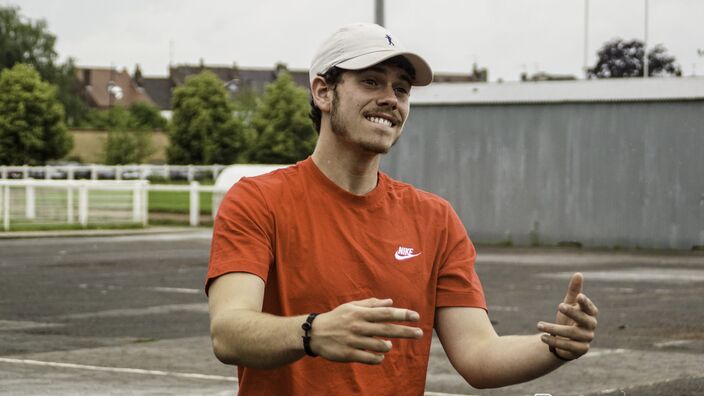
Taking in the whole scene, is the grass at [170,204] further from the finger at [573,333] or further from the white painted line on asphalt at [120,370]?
the finger at [573,333]

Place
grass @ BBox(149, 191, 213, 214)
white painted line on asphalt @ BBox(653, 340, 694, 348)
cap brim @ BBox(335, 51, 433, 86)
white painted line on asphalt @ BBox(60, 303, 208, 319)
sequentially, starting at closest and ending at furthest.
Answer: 1. cap brim @ BBox(335, 51, 433, 86)
2. white painted line on asphalt @ BBox(653, 340, 694, 348)
3. white painted line on asphalt @ BBox(60, 303, 208, 319)
4. grass @ BBox(149, 191, 213, 214)

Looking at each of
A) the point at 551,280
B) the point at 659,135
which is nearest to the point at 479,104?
the point at 659,135

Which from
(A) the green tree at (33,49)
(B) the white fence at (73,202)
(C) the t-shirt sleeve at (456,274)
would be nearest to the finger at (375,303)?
(C) the t-shirt sleeve at (456,274)

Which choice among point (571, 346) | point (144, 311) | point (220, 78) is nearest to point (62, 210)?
point (144, 311)

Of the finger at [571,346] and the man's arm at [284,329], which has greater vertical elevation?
the man's arm at [284,329]

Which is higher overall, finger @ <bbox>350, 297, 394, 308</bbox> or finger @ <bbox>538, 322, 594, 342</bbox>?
finger @ <bbox>350, 297, 394, 308</bbox>

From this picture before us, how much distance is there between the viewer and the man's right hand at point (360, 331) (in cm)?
299

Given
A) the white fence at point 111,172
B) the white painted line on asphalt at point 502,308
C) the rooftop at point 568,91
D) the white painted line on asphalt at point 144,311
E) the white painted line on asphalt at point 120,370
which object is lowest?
the white fence at point 111,172

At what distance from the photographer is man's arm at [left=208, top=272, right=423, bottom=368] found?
300 cm

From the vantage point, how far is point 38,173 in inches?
2830

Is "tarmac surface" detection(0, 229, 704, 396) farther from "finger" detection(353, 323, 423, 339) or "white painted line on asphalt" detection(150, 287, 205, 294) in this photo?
"finger" detection(353, 323, 423, 339)

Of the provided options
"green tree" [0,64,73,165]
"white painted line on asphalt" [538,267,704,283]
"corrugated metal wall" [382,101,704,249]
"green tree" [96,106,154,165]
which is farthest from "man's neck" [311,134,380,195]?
"green tree" [96,106,154,165]

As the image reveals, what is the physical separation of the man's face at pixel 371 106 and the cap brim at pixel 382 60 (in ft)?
0.12

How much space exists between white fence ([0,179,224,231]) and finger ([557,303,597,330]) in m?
31.9
